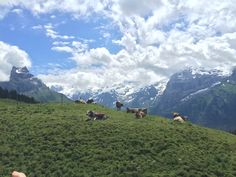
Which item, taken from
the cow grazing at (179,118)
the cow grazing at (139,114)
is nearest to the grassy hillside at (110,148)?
the cow grazing at (179,118)

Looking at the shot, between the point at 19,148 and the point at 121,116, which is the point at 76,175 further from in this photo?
the point at 121,116

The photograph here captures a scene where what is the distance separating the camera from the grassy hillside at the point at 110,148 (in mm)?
55906

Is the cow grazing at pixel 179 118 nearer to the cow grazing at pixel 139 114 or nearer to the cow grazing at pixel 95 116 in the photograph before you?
the cow grazing at pixel 139 114

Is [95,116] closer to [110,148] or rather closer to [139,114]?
[139,114]

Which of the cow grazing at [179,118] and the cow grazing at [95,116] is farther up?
the cow grazing at [179,118]

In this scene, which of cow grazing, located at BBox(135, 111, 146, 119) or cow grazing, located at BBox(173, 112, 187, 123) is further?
cow grazing, located at BBox(135, 111, 146, 119)

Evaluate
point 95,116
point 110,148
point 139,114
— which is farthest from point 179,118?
point 110,148

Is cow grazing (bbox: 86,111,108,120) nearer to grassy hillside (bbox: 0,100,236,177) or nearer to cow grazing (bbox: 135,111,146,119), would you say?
grassy hillside (bbox: 0,100,236,177)

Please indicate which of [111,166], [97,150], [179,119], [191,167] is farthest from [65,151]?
[179,119]

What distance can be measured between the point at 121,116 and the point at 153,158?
967 inches

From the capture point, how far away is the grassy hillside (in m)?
55.9

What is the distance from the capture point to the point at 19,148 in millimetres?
62875

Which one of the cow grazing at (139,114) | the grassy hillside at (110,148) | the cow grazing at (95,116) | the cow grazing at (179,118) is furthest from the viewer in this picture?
the cow grazing at (139,114)

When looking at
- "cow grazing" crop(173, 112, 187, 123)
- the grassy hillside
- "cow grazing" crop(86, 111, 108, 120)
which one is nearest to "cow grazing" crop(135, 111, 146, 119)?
the grassy hillside
